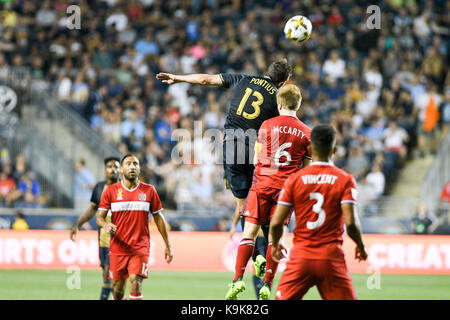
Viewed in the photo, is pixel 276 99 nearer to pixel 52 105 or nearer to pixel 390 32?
pixel 52 105

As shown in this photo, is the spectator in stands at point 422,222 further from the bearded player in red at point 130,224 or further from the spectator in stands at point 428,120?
the bearded player in red at point 130,224

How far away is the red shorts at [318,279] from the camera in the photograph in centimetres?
633

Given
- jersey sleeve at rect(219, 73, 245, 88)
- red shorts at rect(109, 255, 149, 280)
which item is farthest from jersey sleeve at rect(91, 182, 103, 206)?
jersey sleeve at rect(219, 73, 245, 88)

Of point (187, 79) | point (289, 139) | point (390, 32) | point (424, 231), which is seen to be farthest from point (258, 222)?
point (390, 32)

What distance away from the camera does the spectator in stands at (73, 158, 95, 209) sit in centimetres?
1839

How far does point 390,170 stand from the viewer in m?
19.9

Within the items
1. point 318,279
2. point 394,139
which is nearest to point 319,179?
point 318,279

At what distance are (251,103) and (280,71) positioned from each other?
1.71 ft

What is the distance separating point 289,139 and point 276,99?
76cm

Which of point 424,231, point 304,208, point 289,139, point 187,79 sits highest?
point 187,79

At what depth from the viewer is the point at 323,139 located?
655 cm

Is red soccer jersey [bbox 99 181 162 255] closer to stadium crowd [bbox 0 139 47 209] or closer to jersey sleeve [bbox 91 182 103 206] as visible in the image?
jersey sleeve [bbox 91 182 103 206]

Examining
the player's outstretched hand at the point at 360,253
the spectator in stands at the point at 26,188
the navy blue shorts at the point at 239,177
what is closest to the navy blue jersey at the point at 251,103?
the navy blue shorts at the point at 239,177

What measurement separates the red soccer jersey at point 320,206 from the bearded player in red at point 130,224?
284 centimetres
